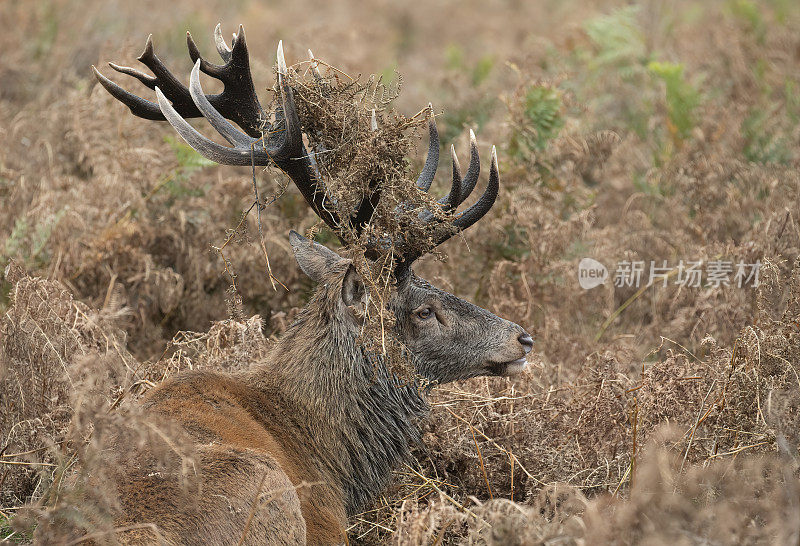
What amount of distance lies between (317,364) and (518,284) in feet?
8.55

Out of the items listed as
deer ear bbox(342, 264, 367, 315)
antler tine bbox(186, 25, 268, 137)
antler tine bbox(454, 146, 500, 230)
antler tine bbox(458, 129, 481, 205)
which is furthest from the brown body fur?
→ antler tine bbox(186, 25, 268, 137)

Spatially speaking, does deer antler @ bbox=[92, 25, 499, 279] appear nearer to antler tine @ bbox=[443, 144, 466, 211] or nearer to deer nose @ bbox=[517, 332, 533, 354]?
antler tine @ bbox=[443, 144, 466, 211]

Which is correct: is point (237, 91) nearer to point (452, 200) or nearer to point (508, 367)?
point (452, 200)

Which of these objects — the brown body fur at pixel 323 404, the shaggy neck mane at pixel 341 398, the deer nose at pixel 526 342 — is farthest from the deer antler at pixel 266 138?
the deer nose at pixel 526 342

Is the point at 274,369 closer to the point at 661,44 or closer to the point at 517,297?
the point at 517,297

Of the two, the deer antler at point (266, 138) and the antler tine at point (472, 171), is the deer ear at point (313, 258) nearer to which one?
the deer antler at point (266, 138)

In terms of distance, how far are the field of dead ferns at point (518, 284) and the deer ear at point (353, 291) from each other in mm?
514

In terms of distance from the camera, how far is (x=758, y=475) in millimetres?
3639

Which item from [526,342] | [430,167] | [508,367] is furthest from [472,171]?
[508,367]

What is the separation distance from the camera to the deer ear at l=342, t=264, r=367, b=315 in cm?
483

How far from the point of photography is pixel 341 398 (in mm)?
5047

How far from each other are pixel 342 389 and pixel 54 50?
831cm

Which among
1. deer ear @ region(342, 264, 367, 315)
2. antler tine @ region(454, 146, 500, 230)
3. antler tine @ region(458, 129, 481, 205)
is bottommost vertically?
deer ear @ region(342, 264, 367, 315)

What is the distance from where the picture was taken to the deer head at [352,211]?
4.70m
